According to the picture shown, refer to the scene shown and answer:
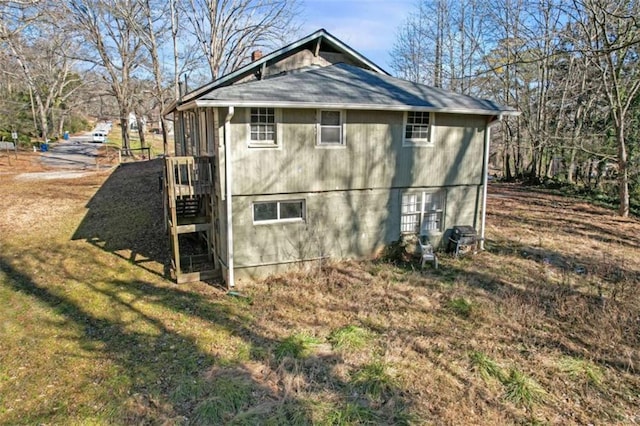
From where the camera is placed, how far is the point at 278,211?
10.9 meters

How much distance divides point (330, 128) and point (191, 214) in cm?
619

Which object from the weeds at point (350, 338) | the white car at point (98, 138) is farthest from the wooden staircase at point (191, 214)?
the white car at point (98, 138)

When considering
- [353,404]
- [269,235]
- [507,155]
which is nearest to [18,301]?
[269,235]

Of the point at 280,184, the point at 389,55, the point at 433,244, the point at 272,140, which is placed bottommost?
the point at 433,244

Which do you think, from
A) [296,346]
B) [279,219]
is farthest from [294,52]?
[296,346]

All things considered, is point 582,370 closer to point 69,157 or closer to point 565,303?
point 565,303

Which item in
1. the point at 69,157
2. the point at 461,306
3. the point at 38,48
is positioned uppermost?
the point at 38,48

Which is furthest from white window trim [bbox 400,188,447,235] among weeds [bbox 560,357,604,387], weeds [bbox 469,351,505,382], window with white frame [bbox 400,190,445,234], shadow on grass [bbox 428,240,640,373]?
weeds [bbox 560,357,604,387]

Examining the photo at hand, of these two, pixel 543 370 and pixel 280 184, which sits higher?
pixel 280 184

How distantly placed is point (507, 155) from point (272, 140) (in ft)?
81.2

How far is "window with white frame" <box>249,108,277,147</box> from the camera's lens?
1012 cm

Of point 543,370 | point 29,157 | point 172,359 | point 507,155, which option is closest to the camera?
point 543,370

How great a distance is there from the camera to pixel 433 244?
41.8 feet

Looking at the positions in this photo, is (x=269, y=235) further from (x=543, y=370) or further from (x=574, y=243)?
(x=574, y=243)
